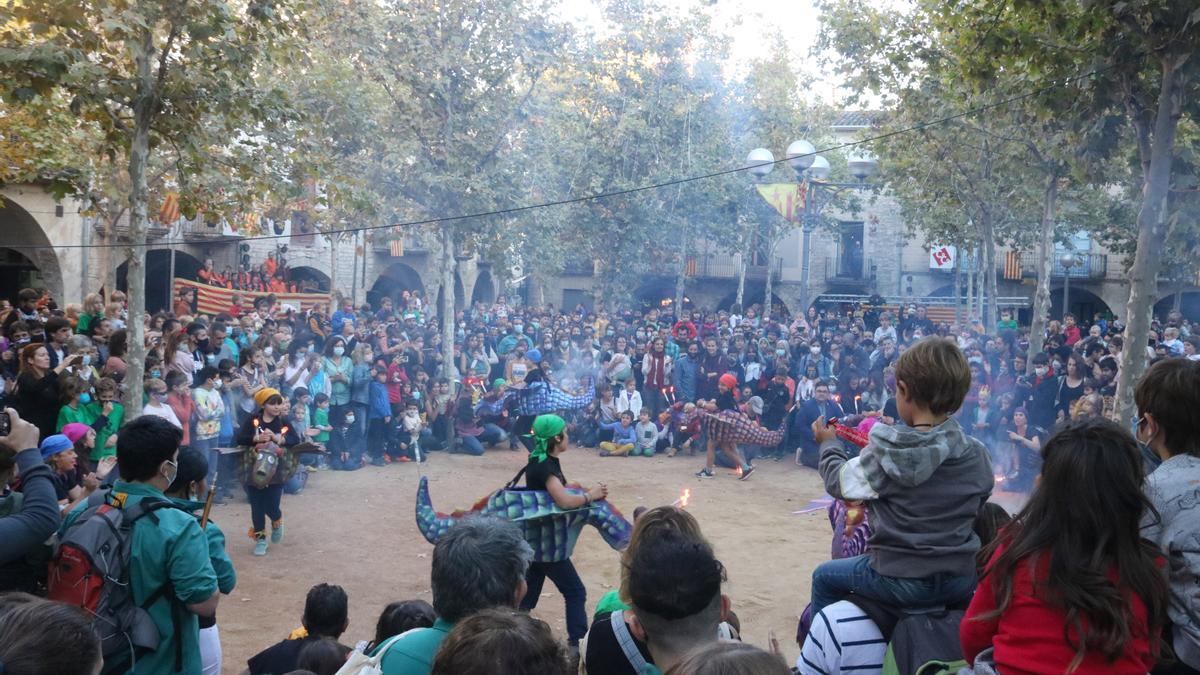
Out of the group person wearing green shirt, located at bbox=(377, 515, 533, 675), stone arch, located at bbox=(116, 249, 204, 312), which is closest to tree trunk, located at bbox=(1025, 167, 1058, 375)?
person wearing green shirt, located at bbox=(377, 515, 533, 675)

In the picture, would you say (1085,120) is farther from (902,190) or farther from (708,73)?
(708,73)

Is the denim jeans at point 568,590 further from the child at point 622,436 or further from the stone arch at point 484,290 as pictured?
the stone arch at point 484,290

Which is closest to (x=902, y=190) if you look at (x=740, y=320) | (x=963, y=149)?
(x=963, y=149)

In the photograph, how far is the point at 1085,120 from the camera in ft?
31.0

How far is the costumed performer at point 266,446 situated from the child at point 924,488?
706 cm

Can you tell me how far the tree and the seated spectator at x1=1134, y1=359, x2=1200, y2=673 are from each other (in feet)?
24.7

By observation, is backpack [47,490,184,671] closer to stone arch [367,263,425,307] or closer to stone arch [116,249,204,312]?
stone arch [116,249,204,312]

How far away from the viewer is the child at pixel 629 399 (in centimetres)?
1611

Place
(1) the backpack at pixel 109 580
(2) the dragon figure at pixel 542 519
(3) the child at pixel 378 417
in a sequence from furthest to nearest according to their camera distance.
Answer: (3) the child at pixel 378 417, (2) the dragon figure at pixel 542 519, (1) the backpack at pixel 109 580

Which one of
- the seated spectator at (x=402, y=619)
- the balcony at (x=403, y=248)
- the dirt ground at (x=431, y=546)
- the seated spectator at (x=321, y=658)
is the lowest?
the dirt ground at (x=431, y=546)

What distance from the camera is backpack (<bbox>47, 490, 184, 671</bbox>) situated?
3469 millimetres

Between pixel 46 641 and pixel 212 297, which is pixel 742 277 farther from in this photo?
pixel 46 641

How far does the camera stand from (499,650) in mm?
2143

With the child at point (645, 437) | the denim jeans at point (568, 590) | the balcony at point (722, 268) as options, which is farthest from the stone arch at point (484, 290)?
the denim jeans at point (568, 590)
